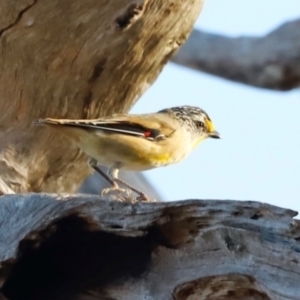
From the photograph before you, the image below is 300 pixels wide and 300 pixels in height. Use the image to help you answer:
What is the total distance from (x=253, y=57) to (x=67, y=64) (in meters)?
1.99

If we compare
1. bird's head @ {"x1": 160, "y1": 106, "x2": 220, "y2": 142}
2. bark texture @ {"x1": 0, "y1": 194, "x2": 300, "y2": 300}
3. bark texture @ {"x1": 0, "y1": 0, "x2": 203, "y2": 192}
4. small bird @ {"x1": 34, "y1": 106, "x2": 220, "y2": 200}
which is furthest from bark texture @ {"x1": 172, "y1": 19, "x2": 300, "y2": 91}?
bark texture @ {"x1": 0, "y1": 194, "x2": 300, "y2": 300}

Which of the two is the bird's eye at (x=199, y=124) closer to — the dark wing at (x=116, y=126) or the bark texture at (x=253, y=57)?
the dark wing at (x=116, y=126)

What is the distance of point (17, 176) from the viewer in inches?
163

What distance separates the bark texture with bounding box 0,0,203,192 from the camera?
3.71 metres

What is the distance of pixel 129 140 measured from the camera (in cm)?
387

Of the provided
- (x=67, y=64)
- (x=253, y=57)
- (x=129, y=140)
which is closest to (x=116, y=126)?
(x=129, y=140)

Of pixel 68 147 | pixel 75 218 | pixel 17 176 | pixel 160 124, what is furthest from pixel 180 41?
pixel 75 218

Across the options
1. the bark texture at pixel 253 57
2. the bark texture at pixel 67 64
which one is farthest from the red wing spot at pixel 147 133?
the bark texture at pixel 253 57

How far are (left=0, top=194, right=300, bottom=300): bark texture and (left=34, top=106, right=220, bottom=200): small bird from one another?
2.14 ft

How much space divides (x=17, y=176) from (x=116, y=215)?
1.46 m

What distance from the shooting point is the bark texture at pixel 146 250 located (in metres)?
2.61

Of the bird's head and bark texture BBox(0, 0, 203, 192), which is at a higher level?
the bird's head

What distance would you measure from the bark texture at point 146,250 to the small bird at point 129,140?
65 centimetres

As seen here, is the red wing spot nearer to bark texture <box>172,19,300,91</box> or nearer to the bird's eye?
the bird's eye
